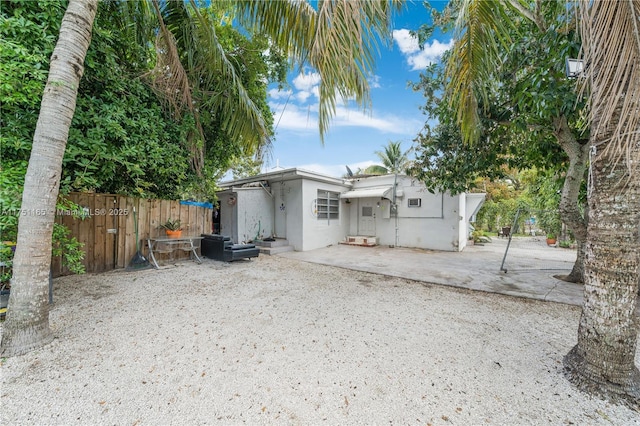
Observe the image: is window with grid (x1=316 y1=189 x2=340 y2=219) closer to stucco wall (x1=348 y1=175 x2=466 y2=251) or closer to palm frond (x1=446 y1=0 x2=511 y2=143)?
stucco wall (x1=348 y1=175 x2=466 y2=251)

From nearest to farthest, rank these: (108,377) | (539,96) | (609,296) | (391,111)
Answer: (609,296), (108,377), (539,96), (391,111)

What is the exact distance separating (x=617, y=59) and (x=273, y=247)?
409 inches

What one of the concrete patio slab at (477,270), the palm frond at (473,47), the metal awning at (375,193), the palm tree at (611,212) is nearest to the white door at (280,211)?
the concrete patio slab at (477,270)

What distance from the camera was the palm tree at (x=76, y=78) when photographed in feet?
8.01

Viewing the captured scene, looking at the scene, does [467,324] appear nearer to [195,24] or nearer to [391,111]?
[391,111]

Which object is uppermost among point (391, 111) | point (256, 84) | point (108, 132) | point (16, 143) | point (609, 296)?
point (256, 84)

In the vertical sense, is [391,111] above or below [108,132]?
above

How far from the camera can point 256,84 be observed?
7859 mm

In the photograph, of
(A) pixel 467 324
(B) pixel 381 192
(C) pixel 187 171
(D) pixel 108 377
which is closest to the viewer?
(D) pixel 108 377

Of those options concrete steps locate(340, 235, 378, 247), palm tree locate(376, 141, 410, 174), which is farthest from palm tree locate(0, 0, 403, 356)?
palm tree locate(376, 141, 410, 174)

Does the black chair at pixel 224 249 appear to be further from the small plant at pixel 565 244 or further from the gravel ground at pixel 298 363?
the small plant at pixel 565 244

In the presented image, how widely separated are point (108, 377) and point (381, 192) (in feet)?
36.8

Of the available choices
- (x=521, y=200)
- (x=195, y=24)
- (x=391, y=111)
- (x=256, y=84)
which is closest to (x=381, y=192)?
(x=391, y=111)

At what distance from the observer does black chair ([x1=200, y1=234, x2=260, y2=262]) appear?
27.1 feet
